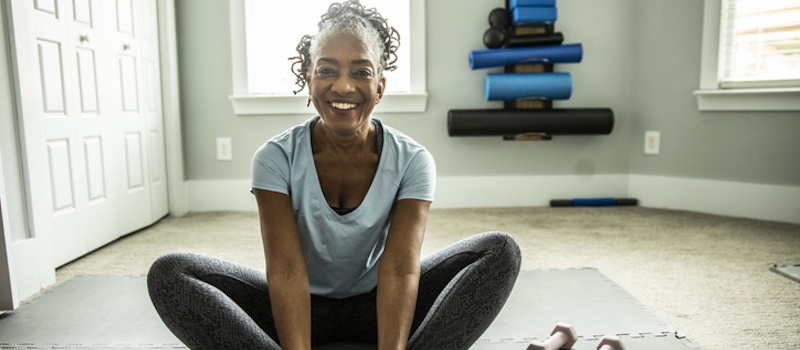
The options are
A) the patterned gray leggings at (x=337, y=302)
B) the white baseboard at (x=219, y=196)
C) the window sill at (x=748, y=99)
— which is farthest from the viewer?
the white baseboard at (x=219, y=196)

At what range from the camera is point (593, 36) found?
3031 millimetres

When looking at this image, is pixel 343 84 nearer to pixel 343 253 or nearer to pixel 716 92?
pixel 343 253

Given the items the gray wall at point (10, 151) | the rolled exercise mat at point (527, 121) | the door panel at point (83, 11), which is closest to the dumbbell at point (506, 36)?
the rolled exercise mat at point (527, 121)

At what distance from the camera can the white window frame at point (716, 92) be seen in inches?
102

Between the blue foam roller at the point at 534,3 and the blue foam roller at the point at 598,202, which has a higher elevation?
the blue foam roller at the point at 534,3

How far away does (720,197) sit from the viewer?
282 centimetres

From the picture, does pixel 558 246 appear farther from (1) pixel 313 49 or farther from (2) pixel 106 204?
(2) pixel 106 204

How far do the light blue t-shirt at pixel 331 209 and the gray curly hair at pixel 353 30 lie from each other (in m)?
0.15

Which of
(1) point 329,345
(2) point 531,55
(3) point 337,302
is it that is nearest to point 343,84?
(3) point 337,302

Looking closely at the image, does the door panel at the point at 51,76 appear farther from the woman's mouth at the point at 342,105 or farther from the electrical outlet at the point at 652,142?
the electrical outlet at the point at 652,142

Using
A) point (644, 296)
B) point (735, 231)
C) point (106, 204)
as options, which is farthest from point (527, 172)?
point (106, 204)

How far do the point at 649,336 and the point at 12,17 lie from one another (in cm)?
197

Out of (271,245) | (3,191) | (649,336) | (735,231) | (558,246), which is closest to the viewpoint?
(271,245)

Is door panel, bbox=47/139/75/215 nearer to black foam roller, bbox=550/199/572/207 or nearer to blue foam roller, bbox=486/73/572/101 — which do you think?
blue foam roller, bbox=486/73/572/101
